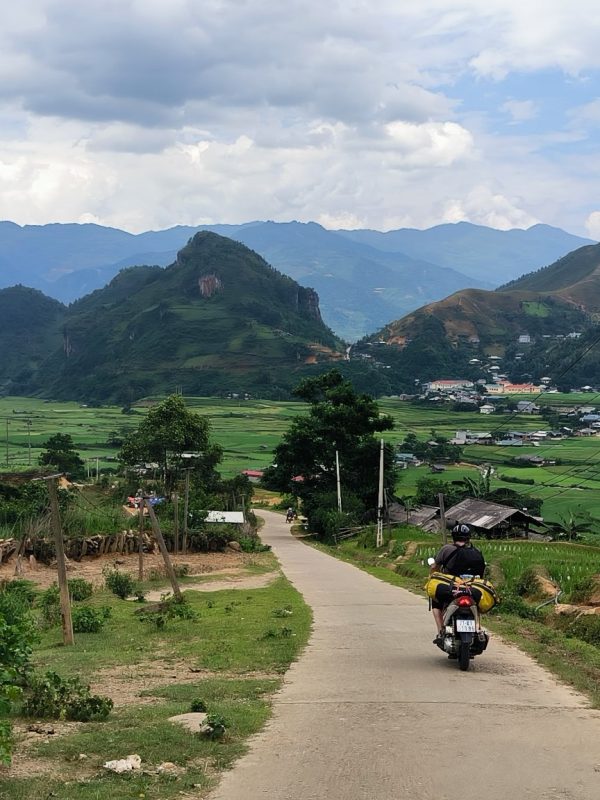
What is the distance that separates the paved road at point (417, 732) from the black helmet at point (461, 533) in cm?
134

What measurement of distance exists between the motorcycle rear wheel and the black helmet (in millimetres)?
1183

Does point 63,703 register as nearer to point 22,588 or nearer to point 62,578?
point 62,578

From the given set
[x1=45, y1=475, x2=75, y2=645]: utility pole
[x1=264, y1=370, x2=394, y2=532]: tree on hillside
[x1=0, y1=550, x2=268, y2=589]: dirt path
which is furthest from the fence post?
[x1=264, y1=370, x2=394, y2=532]: tree on hillside

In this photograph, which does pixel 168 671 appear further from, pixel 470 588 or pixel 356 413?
pixel 356 413

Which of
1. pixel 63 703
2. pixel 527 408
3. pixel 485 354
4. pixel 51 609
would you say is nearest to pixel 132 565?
pixel 51 609

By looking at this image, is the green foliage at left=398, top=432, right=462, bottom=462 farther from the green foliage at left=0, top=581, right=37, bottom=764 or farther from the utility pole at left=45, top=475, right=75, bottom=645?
the green foliage at left=0, top=581, right=37, bottom=764

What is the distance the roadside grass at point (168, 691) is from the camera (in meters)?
5.50

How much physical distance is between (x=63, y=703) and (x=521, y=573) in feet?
42.7

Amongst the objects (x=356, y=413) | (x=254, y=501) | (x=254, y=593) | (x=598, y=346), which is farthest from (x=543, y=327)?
(x=254, y=593)

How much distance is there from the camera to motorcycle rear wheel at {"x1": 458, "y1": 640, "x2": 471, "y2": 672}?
9234 millimetres

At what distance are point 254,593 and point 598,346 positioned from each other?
15129 centimetres

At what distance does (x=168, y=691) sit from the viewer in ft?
27.4

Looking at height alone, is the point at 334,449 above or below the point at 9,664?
A: below

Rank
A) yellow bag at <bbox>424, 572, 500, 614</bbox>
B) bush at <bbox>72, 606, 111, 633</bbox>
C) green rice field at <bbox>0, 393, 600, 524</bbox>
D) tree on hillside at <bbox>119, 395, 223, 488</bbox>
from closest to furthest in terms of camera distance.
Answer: yellow bag at <bbox>424, 572, 500, 614</bbox> → bush at <bbox>72, 606, 111, 633</bbox> → tree on hillside at <bbox>119, 395, 223, 488</bbox> → green rice field at <bbox>0, 393, 600, 524</bbox>
